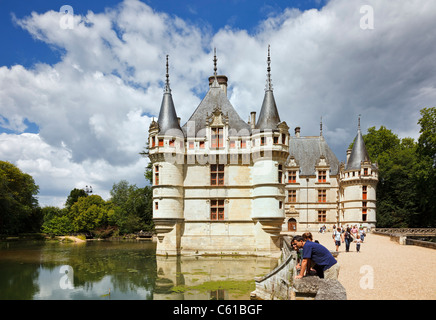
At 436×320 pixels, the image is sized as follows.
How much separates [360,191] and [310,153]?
22.5 feet

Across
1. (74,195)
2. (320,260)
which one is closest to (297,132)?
(320,260)

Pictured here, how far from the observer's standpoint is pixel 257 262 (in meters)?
18.6

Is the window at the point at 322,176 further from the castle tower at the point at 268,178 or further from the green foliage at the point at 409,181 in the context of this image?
the castle tower at the point at 268,178

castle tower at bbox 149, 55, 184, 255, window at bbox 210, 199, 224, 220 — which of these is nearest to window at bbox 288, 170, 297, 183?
window at bbox 210, 199, 224, 220

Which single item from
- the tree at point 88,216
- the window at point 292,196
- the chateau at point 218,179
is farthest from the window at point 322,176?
the tree at point 88,216

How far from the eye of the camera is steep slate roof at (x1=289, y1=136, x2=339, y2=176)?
3488 centimetres

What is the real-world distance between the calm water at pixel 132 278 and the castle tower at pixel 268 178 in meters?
1.91

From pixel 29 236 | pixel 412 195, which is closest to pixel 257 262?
pixel 412 195

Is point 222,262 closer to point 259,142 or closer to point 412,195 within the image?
point 259,142

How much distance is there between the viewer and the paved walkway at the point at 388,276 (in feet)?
24.7

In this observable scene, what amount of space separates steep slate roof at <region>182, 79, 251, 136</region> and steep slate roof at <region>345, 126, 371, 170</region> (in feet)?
53.3

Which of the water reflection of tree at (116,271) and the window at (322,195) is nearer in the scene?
the water reflection of tree at (116,271)

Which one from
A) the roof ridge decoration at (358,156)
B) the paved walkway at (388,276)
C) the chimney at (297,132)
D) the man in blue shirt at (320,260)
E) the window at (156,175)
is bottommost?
the paved walkway at (388,276)

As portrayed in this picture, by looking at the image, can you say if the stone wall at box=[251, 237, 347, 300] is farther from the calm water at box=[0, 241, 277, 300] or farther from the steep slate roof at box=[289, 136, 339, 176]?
the steep slate roof at box=[289, 136, 339, 176]
